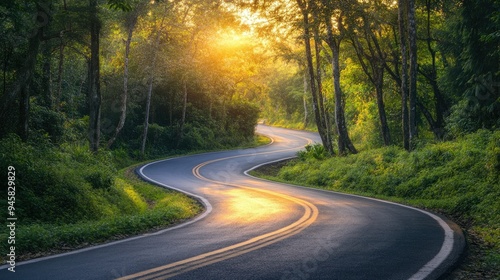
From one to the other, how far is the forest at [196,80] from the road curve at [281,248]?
4.73 ft

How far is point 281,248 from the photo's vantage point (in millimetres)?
8008

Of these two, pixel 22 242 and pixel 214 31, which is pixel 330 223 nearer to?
pixel 22 242

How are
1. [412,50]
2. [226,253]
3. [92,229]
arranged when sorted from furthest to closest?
[412,50] < [92,229] < [226,253]

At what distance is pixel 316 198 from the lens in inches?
667

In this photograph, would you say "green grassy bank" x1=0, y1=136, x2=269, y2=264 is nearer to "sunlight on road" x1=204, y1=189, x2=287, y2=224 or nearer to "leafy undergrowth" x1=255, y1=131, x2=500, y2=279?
"sunlight on road" x1=204, y1=189, x2=287, y2=224

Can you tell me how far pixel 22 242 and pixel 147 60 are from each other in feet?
102

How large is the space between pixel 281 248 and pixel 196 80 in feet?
123

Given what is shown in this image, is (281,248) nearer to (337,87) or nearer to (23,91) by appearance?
(23,91)

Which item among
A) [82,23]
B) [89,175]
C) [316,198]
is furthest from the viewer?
[82,23]

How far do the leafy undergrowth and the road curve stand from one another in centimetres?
64

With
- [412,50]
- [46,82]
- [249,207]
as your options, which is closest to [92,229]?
[249,207]

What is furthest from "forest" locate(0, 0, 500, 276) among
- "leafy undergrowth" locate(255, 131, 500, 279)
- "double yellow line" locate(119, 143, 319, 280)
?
"double yellow line" locate(119, 143, 319, 280)

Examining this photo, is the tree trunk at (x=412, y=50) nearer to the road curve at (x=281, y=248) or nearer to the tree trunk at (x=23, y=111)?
the road curve at (x=281, y=248)

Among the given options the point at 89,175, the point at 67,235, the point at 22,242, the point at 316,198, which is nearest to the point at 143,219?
the point at 67,235
